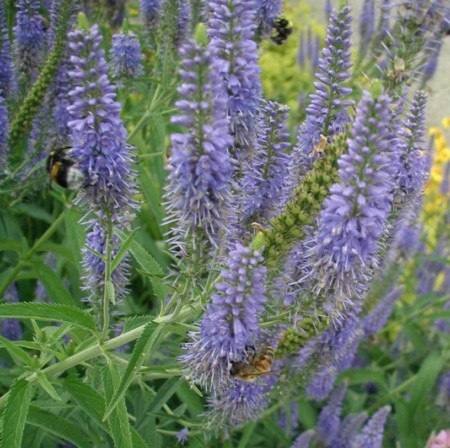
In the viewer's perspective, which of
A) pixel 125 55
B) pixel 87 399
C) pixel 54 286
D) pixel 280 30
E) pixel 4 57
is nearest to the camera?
pixel 87 399

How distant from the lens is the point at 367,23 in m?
6.00

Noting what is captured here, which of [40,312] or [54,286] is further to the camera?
[54,286]

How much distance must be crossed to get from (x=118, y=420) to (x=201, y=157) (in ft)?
3.27

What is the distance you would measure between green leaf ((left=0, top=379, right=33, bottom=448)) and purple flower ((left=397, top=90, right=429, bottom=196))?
1536mm

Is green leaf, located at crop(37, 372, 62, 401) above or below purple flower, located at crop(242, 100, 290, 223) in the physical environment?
below

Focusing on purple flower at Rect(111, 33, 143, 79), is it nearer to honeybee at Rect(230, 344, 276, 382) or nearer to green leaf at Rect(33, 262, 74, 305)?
green leaf at Rect(33, 262, 74, 305)

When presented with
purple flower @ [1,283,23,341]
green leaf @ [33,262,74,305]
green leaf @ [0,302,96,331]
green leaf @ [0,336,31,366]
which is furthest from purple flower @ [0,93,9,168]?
green leaf @ [0,302,96,331]

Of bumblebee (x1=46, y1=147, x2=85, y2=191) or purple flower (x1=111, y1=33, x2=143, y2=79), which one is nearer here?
bumblebee (x1=46, y1=147, x2=85, y2=191)

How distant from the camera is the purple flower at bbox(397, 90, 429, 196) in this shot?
8.71 ft

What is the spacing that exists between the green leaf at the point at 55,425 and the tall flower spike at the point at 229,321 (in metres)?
0.69

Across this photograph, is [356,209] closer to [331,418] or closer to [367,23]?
[331,418]

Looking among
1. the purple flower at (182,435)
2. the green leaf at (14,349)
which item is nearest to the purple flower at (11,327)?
the purple flower at (182,435)

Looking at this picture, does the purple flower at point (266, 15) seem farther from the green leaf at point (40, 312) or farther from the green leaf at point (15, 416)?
the green leaf at point (15, 416)

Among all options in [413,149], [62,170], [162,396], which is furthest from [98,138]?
[162,396]
